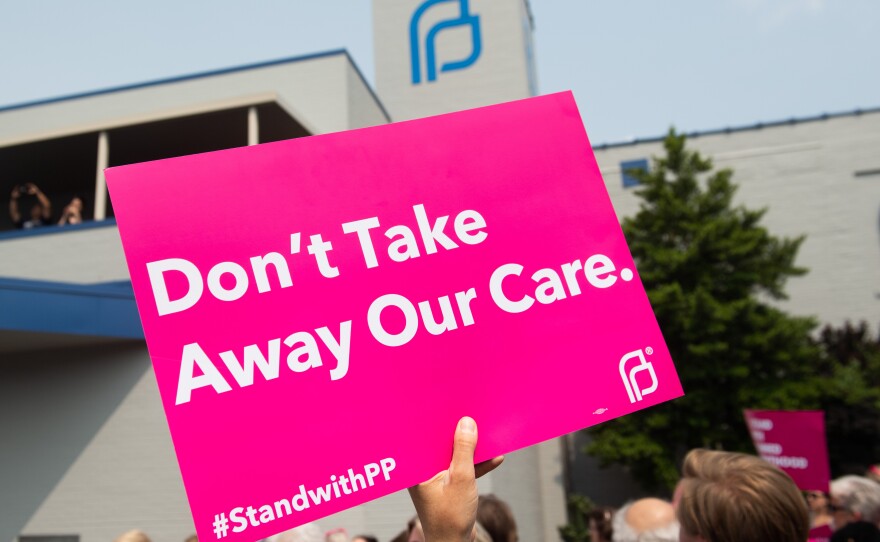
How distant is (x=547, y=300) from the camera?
1.92 m

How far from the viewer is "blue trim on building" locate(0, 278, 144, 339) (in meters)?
9.05

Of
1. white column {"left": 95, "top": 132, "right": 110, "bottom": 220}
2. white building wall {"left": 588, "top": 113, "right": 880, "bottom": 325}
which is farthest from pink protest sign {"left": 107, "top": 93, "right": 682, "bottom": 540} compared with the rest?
white building wall {"left": 588, "top": 113, "right": 880, "bottom": 325}

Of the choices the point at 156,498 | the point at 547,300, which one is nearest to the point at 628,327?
the point at 547,300

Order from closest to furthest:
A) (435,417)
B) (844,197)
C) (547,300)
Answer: (435,417) < (547,300) < (844,197)

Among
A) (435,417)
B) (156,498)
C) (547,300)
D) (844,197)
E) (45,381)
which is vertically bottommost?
(435,417)

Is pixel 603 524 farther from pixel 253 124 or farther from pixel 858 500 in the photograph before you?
pixel 253 124

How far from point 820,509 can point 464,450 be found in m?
6.04

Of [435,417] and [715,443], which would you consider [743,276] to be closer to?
[715,443]

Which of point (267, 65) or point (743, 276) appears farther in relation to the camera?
point (743, 276)

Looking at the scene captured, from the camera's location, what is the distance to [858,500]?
4.64 m

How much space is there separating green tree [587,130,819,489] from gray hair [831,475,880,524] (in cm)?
1338

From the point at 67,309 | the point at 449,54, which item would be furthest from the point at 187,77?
the point at 449,54

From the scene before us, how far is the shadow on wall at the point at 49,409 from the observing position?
10672mm

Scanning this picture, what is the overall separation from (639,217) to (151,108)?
43.1ft
